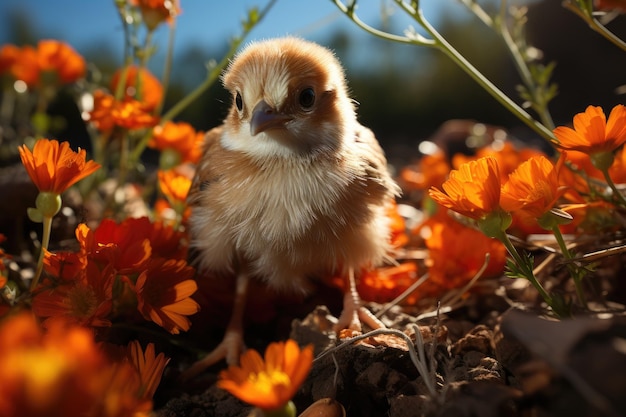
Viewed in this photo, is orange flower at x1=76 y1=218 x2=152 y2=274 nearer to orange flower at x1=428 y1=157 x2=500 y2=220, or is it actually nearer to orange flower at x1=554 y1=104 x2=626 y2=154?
orange flower at x1=428 y1=157 x2=500 y2=220

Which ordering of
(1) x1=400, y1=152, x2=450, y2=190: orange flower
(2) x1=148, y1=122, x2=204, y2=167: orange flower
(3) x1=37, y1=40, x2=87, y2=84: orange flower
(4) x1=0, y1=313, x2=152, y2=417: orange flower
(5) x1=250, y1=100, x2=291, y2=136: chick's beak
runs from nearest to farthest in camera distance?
(4) x1=0, y1=313, x2=152, y2=417: orange flower < (5) x1=250, y1=100, x2=291, y2=136: chick's beak < (2) x1=148, y1=122, x2=204, y2=167: orange flower < (3) x1=37, y1=40, x2=87, y2=84: orange flower < (1) x1=400, y1=152, x2=450, y2=190: orange flower

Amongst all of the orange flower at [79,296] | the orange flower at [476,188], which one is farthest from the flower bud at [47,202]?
the orange flower at [476,188]

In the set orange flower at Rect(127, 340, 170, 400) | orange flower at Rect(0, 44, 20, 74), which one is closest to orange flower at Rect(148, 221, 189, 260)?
orange flower at Rect(127, 340, 170, 400)

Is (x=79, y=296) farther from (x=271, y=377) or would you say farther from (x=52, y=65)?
(x=52, y=65)

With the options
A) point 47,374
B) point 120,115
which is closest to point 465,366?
point 47,374

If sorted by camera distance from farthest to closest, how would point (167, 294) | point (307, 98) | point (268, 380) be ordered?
point (307, 98)
point (167, 294)
point (268, 380)

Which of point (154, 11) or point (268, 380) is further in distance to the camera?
point (154, 11)
